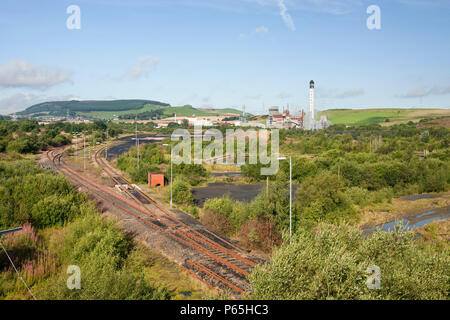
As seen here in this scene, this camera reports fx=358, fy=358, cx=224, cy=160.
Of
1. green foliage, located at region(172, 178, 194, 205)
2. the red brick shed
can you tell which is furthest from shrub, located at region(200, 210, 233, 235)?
the red brick shed

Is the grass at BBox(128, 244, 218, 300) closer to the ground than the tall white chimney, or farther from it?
closer to the ground

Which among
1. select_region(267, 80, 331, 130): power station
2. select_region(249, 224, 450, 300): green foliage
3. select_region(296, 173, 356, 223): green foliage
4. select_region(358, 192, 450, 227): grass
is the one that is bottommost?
select_region(358, 192, 450, 227): grass

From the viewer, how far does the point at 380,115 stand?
164 meters

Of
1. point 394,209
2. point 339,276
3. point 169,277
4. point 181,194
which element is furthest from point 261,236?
point 394,209

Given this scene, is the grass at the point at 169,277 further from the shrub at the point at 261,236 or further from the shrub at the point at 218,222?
the shrub at the point at 218,222

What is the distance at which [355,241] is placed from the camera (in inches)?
573

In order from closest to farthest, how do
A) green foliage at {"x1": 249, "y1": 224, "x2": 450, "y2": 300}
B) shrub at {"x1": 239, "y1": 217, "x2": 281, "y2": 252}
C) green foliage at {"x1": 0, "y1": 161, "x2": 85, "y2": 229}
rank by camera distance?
1. green foliage at {"x1": 249, "y1": 224, "x2": 450, "y2": 300}
2. green foliage at {"x1": 0, "y1": 161, "x2": 85, "y2": 229}
3. shrub at {"x1": 239, "y1": 217, "x2": 281, "y2": 252}

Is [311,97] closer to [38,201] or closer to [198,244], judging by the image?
[198,244]

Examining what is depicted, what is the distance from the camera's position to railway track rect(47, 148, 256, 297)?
14.1 meters

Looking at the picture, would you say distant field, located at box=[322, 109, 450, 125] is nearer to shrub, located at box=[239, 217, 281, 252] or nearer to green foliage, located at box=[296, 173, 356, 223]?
green foliage, located at box=[296, 173, 356, 223]

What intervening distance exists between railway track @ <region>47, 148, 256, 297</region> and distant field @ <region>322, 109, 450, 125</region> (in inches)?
5315

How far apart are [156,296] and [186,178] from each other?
34.0 m

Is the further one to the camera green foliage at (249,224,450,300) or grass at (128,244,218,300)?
grass at (128,244,218,300)
